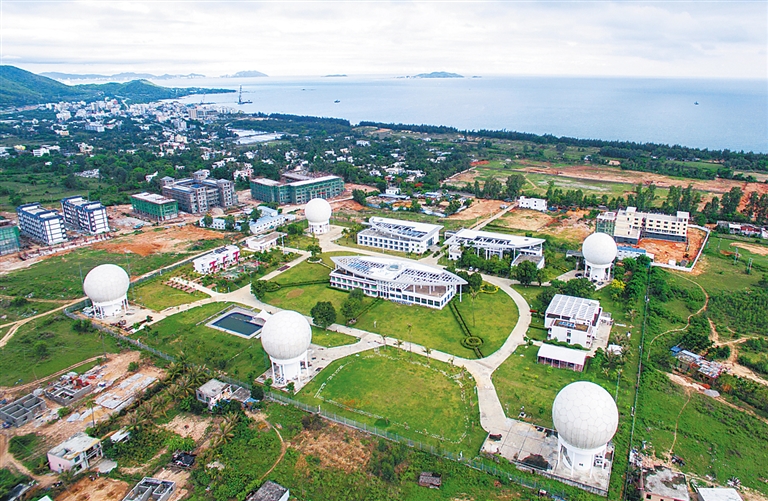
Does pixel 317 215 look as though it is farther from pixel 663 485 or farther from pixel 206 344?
pixel 663 485

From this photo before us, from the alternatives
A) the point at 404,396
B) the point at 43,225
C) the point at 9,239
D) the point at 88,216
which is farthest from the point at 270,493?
the point at 88,216

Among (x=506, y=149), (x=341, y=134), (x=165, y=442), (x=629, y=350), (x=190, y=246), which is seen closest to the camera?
(x=165, y=442)

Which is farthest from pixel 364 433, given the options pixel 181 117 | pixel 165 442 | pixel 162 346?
pixel 181 117

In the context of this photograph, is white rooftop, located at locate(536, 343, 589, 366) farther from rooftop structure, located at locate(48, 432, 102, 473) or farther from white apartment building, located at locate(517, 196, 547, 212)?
white apartment building, located at locate(517, 196, 547, 212)

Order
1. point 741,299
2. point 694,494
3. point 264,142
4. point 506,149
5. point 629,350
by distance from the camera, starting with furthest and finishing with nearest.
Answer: point 264,142, point 506,149, point 741,299, point 629,350, point 694,494

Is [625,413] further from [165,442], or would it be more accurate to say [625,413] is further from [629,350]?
[165,442]

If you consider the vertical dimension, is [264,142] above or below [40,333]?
above

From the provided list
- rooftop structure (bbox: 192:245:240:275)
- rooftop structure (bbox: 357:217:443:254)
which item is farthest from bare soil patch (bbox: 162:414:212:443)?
rooftop structure (bbox: 357:217:443:254)
